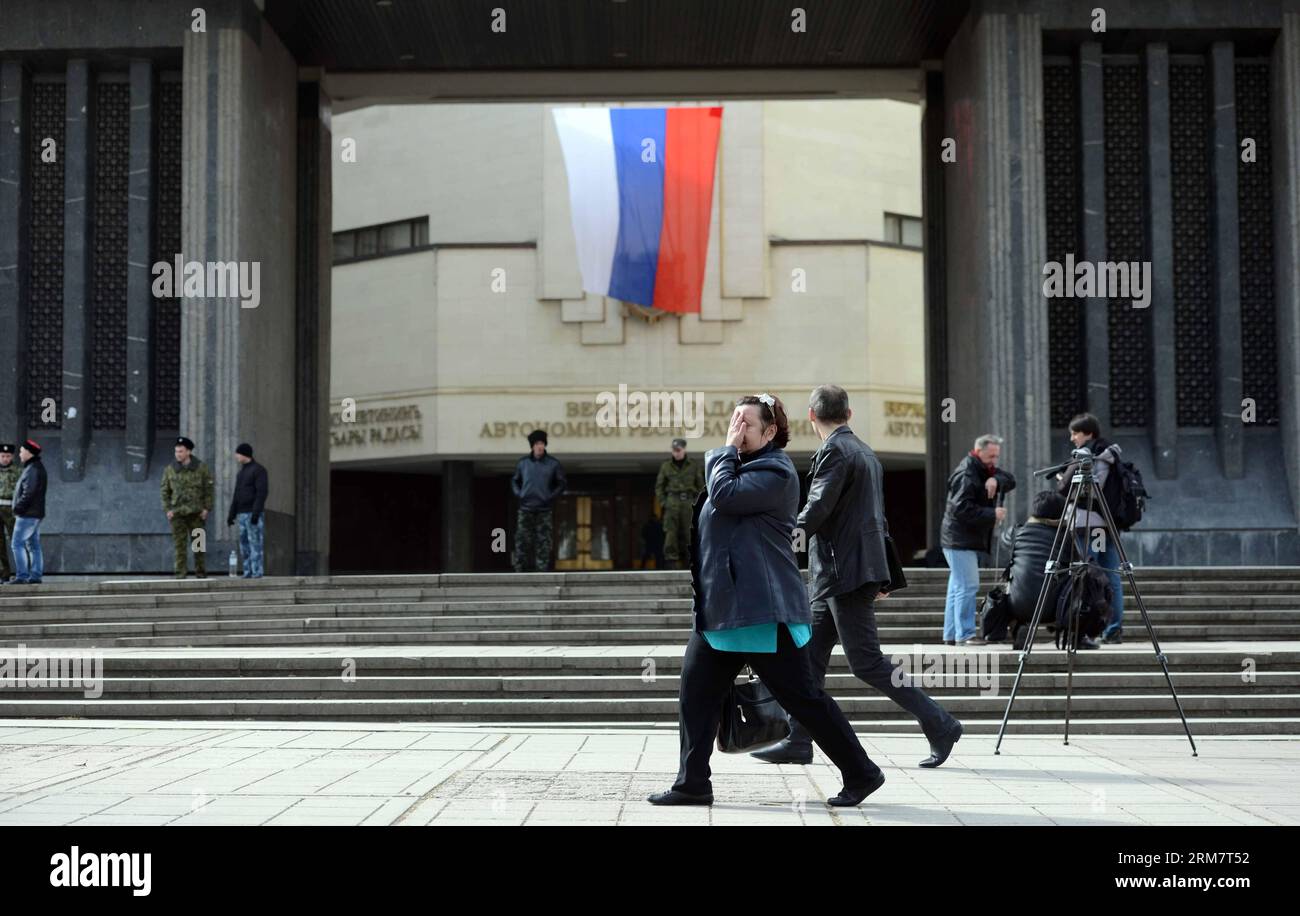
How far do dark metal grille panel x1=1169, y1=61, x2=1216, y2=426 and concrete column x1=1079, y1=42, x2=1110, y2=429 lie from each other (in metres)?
0.96

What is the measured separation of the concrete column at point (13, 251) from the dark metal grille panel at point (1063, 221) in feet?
43.5

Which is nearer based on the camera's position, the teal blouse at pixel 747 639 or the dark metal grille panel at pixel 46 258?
Answer: the teal blouse at pixel 747 639

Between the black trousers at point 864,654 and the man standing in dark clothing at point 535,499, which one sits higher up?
the man standing in dark clothing at point 535,499

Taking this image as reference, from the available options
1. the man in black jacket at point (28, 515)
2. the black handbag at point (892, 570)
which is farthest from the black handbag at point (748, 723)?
the man in black jacket at point (28, 515)

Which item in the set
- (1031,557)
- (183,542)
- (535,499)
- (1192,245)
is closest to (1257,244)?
(1192,245)

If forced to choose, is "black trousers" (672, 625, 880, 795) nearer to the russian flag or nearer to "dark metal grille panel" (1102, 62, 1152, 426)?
"dark metal grille panel" (1102, 62, 1152, 426)

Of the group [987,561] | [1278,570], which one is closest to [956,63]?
[987,561]

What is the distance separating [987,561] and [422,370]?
1723 centimetres

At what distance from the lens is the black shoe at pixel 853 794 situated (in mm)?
6285

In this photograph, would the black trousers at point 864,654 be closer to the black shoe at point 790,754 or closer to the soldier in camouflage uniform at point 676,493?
the black shoe at point 790,754

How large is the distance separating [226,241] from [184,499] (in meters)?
3.59

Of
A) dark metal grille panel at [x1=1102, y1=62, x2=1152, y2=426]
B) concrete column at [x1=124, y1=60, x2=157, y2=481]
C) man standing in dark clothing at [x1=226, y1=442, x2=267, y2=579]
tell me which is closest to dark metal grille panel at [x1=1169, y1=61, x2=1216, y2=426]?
dark metal grille panel at [x1=1102, y1=62, x2=1152, y2=426]

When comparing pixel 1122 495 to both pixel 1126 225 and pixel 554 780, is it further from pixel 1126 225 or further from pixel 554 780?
pixel 1126 225

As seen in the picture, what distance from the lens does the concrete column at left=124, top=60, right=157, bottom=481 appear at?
65.4 ft
